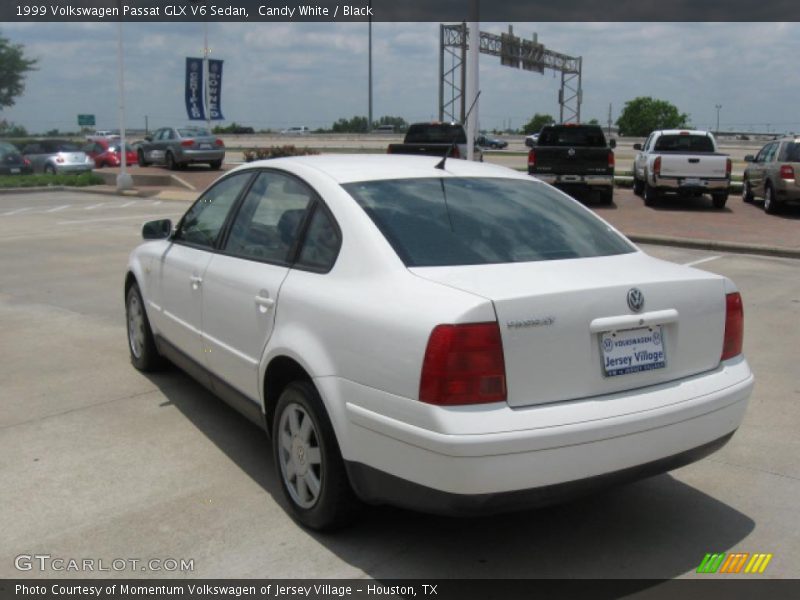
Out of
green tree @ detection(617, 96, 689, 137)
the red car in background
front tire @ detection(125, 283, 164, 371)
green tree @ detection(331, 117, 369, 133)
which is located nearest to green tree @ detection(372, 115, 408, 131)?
green tree @ detection(331, 117, 369, 133)

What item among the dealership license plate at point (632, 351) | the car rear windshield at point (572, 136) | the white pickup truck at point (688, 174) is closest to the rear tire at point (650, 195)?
the white pickup truck at point (688, 174)

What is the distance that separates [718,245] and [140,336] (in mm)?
9826

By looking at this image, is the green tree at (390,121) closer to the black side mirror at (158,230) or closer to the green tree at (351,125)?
the green tree at (351,125)

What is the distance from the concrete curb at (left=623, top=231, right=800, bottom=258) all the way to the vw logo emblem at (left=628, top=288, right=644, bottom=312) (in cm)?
1029

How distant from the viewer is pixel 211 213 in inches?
204

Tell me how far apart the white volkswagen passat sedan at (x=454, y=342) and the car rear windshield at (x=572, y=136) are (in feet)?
55.8

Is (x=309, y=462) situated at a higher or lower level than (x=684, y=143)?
lower

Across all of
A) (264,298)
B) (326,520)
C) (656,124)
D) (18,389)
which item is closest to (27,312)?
(18,389)

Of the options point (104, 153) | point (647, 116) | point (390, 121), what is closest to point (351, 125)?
point (390, 121)

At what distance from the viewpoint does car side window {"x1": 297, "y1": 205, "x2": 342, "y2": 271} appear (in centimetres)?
388

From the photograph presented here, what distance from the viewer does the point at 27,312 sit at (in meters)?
8.62

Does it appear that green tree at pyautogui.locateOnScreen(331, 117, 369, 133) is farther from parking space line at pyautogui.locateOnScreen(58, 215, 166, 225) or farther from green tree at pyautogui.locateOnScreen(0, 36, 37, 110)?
parking space line at pyautogui.locateOnScreen(58, 215, 166, 225)

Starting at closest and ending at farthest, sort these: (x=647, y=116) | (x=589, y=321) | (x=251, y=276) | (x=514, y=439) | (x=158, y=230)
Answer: (x=514, y=439)
(x=589, y=321)
(x=251, y=276)
(x=158, y=230)
(x=647, y=116)

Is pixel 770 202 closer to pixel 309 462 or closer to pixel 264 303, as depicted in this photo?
pixel 264 303
